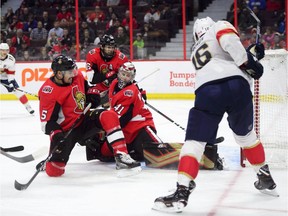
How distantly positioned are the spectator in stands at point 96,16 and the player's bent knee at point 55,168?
596 cm

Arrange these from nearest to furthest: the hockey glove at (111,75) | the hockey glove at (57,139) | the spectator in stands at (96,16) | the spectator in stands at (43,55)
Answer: the hockey glove at (57,139), the hockey glove at (111,75), the spectator in stands at (43,55), the spectator in stands at (96,16)

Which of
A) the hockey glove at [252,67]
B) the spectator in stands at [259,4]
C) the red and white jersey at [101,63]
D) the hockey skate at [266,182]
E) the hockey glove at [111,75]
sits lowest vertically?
the hockey skate at [266,182]

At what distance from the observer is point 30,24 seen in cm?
1016

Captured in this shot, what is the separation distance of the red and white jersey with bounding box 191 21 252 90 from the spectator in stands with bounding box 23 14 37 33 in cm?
739

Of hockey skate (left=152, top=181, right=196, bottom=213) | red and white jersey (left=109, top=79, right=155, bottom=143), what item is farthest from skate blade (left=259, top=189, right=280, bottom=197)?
red and white jersey (left=109, top=79, right=155, bottom=143)

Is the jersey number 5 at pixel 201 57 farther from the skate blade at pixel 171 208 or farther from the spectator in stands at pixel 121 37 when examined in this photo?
the spectator in stands at pixel 121 37

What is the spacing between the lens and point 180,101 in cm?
841

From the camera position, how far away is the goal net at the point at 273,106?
151 inches

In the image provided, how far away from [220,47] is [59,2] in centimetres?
769

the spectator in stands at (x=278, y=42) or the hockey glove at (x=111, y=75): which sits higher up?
the hockey glove at (x=111, y=75)

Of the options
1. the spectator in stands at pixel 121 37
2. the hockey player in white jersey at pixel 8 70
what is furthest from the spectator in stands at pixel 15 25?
the hockey player in white jersey at pixel 8 70

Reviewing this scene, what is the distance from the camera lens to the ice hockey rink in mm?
2902

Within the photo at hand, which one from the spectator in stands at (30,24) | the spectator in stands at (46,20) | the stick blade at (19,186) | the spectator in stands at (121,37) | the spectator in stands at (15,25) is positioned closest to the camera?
the stick blade at (19,186)

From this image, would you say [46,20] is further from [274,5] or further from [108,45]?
[108,45]
